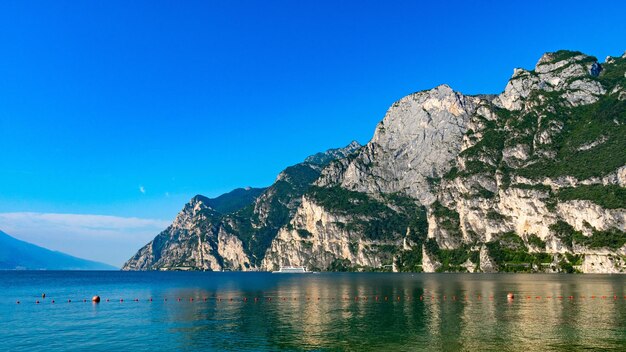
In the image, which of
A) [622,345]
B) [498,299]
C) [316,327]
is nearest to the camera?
[622,345]

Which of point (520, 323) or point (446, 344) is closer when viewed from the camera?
point (446, 344)

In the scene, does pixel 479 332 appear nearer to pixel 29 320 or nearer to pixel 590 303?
pixel 590 303

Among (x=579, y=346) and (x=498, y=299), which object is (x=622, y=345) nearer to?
(x=579, y=346)

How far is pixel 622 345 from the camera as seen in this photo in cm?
5875

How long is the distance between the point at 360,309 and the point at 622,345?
50.8m

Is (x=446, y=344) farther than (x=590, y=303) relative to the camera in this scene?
No

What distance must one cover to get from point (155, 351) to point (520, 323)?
5376 cm

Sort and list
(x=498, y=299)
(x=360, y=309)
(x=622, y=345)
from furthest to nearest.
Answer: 1. (x=498, y=299)
2. (x=360, y=309)
3. (x=622, y=345)

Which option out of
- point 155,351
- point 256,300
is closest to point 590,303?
point 256,300

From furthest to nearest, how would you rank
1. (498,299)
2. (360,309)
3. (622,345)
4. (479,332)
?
(498,299) → (360,309) → (479,332) → (622,345)

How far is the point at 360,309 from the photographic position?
102 metres

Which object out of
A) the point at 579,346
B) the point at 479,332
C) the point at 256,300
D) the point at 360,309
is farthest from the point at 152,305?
the point at 579,346

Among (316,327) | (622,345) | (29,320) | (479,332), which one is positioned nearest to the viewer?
(622,345)

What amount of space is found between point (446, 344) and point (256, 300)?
72.1 meters
